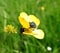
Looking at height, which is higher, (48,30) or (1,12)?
(1,12)

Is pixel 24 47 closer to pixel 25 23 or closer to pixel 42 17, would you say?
pixel 42 17

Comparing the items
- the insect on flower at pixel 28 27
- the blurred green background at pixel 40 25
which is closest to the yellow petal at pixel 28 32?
the insect on flower at pixel 28 27

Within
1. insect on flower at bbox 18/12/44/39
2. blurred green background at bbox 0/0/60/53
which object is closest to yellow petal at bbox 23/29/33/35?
insect on flower at bbox 18/12/44/39

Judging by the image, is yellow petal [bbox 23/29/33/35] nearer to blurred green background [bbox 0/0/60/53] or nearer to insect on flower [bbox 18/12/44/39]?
insect on flower [bbox 18/12/44/39]

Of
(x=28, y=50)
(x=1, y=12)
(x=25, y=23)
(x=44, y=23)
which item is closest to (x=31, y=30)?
(x=25, y=23)

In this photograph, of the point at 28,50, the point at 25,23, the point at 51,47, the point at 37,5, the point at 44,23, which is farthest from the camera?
the point at 37,5

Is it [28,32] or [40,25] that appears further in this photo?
[40,25]

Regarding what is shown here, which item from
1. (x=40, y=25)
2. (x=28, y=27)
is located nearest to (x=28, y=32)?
(x=28, y=27)

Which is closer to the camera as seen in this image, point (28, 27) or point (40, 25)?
point (28, 27)

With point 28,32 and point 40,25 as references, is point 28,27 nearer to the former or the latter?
point 28,32
